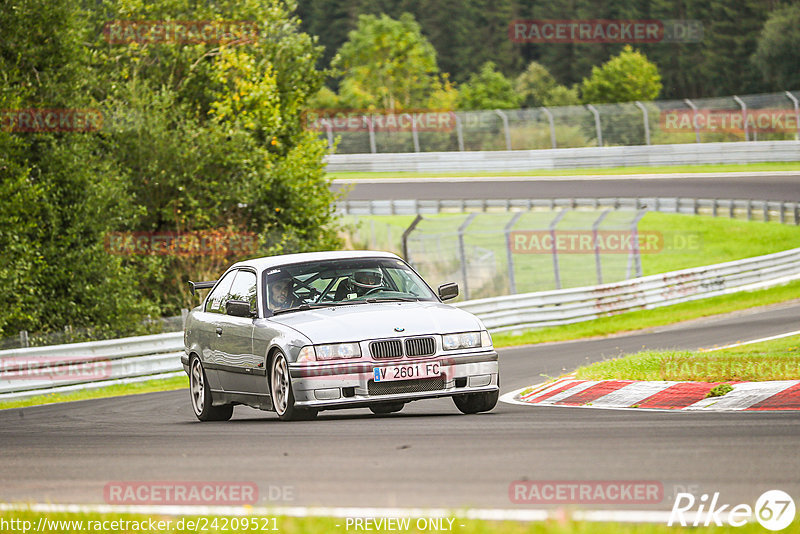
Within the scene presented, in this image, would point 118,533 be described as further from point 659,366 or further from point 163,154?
point 163,154

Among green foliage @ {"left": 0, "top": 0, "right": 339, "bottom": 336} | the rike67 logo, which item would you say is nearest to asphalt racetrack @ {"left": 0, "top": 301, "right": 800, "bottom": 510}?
the rike67 logo

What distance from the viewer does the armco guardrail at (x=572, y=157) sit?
152 ft

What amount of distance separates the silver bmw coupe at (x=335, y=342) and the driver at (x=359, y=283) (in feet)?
0.04

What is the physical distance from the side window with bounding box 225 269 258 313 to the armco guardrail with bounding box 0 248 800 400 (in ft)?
21.5

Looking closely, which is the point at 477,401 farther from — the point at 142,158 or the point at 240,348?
the point at 142,158

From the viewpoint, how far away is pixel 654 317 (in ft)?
82.9

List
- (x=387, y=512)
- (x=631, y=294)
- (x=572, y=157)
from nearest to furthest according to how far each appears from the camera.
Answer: (x=387, y=512), (x=631, y=294), (x=572, y=157)

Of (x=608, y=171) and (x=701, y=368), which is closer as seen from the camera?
(x=701, y=368)

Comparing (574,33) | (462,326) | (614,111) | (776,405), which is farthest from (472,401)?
(574,33)

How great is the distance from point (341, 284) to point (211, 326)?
1.56 m

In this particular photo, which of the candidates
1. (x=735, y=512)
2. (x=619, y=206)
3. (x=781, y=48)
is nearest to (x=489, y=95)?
(x=781, y=48)

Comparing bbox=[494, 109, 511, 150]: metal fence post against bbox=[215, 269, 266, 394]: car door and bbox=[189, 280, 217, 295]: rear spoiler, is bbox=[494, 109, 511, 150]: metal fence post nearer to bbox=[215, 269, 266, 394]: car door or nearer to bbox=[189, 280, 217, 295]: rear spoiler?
bbox=[189, 280, 217, 295]: rear spoiler

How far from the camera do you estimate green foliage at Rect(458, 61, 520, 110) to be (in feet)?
266

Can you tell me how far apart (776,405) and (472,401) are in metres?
2.49
